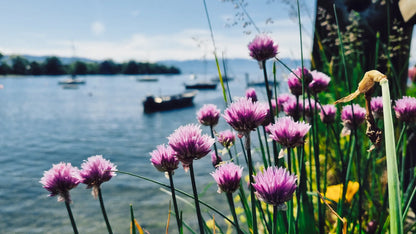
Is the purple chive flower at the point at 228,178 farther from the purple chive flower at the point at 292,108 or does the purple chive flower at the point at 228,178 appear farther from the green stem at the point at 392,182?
the purple chive flower at the point at 292,108

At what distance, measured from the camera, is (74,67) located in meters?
79.3

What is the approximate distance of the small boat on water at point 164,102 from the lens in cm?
2123

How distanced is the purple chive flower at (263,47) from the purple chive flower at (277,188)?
16.7 inches

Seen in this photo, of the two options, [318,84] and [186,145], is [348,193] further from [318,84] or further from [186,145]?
[186,145]

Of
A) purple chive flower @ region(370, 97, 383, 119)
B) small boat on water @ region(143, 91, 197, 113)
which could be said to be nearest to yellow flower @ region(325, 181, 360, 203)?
purple chive flower @ region(370, 97, 383, 119)

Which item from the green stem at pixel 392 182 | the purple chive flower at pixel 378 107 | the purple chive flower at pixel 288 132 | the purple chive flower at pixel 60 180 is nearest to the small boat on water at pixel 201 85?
the purple chive flower at pixel 378 107

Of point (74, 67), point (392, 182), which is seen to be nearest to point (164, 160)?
point (392, 182)

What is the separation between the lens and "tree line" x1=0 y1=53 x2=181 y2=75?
74.4m

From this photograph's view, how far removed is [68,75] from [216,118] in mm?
89865

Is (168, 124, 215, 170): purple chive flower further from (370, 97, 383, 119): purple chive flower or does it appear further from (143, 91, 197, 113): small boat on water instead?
(143, 91, 197, 113): small boat on water

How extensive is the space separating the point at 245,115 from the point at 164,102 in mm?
21468

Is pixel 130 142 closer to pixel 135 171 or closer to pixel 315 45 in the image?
pixel 135 171

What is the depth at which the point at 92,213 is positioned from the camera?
496cm

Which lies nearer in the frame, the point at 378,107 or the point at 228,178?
the point at 228,178
